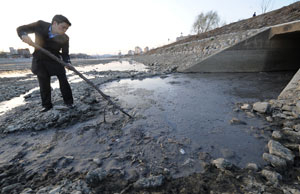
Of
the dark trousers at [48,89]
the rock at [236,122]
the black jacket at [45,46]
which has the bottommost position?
the rock at [236,122]

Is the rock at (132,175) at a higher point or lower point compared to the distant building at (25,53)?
lower

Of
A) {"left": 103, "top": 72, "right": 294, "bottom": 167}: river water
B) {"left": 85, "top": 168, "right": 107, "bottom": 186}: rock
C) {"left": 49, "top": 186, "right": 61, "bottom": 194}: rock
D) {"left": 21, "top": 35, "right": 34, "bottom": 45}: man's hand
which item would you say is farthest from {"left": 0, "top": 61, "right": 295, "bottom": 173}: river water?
{"left": 21, "top": 35, "right": 34, "bottom": 45}: man's hand

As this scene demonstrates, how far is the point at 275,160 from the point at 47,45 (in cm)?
473

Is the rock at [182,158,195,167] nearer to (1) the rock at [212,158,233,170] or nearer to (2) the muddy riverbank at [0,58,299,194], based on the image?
(2) the muddy riverbank at [0,58,299,194]

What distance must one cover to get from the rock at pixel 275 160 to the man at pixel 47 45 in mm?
4363

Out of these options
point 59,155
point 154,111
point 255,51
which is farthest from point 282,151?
point 255,51

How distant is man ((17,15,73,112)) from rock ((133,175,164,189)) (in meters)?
3.17

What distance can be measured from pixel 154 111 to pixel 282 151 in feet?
8.80

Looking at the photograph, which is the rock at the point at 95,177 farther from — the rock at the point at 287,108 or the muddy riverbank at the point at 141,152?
the rock at the point at 287,108

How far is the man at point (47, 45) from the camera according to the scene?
2.87m

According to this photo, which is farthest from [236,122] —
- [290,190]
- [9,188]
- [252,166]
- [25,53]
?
[25,53]

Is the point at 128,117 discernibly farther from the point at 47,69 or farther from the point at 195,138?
the point at 47,69

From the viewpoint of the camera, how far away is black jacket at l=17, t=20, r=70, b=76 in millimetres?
2928

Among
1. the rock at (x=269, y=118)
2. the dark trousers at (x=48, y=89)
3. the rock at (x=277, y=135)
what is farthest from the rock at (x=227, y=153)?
the dark trousers at (x=48, y=89)
